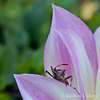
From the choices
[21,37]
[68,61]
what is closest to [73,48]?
[68,61]

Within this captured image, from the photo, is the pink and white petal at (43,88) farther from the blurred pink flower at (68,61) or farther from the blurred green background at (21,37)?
the blurred green background at (21,37)

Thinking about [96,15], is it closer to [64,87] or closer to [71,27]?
[71,27]

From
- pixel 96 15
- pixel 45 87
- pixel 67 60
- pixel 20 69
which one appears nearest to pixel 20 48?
pixel 20 69

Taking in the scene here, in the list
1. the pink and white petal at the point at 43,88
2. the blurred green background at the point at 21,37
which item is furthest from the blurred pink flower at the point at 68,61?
the blurred green background at the point at 21,37

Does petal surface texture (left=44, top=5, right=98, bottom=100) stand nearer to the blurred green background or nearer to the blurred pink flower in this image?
the blurred pink flower

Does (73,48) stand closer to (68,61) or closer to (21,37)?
(68,61)

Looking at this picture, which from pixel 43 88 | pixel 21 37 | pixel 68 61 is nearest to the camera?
pixel 43 88

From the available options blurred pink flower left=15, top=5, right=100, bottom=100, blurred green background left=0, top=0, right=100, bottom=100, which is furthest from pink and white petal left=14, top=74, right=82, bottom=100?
blurred green background left=0, top=0, right=100, bottom=100
